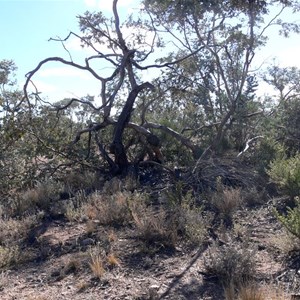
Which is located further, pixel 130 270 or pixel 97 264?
pixel 130 270

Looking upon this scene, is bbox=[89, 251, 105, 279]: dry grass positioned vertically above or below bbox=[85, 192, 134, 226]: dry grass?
below

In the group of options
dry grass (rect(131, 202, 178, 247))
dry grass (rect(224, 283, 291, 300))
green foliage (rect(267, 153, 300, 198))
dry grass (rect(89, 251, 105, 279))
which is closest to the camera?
dry grass (rect(224, 283, 291, 300))

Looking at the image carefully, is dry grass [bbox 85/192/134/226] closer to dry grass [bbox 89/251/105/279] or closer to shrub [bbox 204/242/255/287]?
dry grass [bbox 89/251/105/279]

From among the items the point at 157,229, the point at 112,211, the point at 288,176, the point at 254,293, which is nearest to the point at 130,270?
the point at 157,229

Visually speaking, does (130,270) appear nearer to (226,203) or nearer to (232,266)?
(232,266)

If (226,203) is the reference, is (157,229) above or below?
below

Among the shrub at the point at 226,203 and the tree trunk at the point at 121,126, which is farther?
the tree trunk at the point at 121,126

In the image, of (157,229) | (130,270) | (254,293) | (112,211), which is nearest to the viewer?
(254,293)

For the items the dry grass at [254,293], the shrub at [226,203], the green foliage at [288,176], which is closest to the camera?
the dry grass at [254,293]

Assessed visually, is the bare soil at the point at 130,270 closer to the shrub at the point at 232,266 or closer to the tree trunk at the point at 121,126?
the shrub at the point at 232,266

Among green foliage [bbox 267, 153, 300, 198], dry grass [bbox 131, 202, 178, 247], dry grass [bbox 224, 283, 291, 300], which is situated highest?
green foliage [bbox 267, 153, 300, 198]

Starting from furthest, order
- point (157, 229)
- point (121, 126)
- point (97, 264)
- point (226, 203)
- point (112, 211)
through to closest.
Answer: point (121, 126)
point (226, 203)
point (112, 211)
point (157, 229)
point (97, 264)

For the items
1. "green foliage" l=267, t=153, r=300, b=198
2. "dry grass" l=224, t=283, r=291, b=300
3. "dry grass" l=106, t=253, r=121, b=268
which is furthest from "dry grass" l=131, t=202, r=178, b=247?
"green foliage" l=267, t=153, r=300, b=198

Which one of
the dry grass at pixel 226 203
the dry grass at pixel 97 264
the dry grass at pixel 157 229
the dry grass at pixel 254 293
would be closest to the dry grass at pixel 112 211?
the dry grass at pixel 157 229
